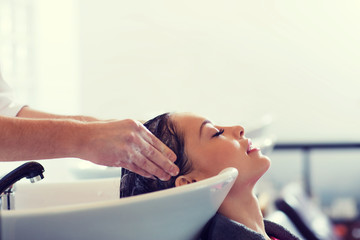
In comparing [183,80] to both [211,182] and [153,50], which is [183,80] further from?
[211,182]

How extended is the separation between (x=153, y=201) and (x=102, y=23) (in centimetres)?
340

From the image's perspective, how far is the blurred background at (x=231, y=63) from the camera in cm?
418

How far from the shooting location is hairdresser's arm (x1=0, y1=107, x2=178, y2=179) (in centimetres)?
112

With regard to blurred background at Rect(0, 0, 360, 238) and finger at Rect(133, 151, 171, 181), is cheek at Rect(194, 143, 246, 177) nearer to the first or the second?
finger at Rect(133, 151, 171, 181)

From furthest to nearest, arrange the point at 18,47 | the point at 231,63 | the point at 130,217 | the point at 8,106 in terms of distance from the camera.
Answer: the point at 231,63, the point at 18,47, the point at 8,106, the point at 130,217

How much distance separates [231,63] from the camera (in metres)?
4.33

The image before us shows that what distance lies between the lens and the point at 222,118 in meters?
4.33

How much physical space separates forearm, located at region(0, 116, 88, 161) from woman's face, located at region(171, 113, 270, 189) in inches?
13.4

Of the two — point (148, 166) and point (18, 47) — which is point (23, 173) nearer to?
point (148, 166)

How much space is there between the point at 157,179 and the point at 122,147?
0.23 m

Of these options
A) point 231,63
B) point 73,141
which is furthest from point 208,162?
point 231,63

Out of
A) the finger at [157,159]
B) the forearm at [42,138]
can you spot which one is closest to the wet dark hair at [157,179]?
the finger at [157,159]

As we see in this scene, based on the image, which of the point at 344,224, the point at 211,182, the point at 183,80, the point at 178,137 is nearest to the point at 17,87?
the point at 183,80

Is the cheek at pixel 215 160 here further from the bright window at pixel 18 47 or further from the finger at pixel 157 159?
the bright window at pixel 18 47
